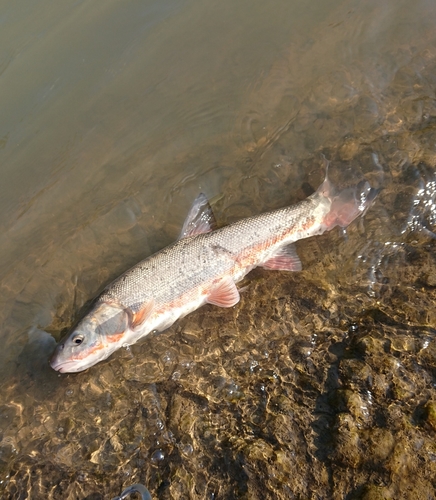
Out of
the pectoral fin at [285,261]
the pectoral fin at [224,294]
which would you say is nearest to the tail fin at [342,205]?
the pectoral fin at [285,261]

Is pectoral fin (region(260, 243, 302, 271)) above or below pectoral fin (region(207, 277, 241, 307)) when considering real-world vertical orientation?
below

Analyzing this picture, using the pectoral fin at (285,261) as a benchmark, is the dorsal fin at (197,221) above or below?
above

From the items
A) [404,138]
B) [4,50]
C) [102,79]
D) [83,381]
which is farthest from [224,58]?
[83,381]

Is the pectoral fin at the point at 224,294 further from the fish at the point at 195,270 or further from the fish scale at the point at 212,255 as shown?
the fish scale at the point at 212,255

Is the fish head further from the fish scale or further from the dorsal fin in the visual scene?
the dorsal fin

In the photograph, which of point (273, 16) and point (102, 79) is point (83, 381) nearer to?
point (102, 79)

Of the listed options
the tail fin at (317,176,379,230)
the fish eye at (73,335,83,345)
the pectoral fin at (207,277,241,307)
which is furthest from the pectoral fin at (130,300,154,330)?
the tail fin at (317,176,379,230)

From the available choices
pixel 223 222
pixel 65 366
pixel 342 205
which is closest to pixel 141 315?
pixel 65 366
